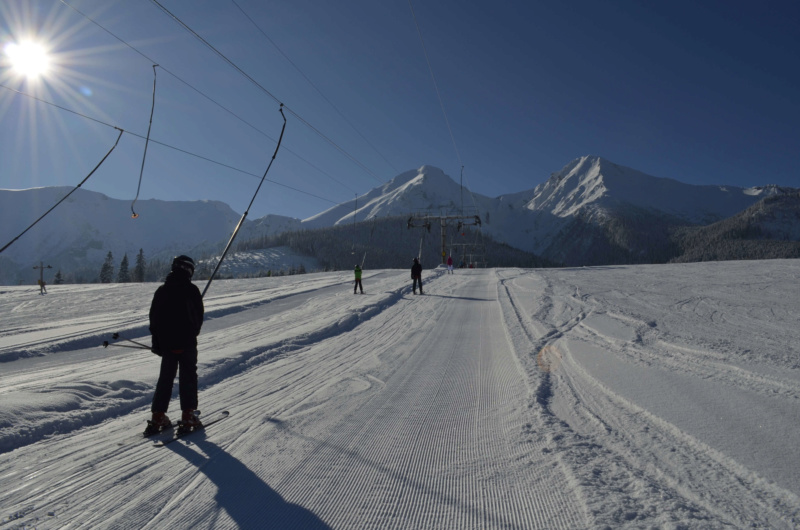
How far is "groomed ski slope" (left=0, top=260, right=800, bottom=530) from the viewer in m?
2.73

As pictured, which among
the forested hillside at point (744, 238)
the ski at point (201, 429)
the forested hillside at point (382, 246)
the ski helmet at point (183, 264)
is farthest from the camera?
the forested hillside at point (744, 238)

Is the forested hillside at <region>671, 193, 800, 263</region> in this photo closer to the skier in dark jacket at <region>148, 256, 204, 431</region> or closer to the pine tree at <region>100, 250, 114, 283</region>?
the pine tree at <region>100, 250, 114, 283</region>

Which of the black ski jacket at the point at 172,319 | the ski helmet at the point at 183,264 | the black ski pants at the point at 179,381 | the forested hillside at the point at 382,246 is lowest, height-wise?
the black ski pants at the point at 179,381

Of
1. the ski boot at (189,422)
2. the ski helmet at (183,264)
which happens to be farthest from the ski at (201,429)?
the ski helmet at (183,264)

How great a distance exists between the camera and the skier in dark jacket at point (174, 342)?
4250mm

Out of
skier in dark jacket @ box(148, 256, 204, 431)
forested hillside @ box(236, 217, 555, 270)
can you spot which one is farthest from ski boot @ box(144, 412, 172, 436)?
forested hillside @ box(236, 217, 555, 270)

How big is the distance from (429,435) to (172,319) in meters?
3.01

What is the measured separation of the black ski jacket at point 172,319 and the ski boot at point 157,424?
689 mm

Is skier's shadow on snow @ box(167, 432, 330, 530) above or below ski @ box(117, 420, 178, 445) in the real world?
above

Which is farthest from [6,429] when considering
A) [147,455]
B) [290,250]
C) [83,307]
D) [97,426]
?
[290,250]

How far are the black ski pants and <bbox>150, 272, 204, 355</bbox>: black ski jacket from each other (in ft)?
0.37

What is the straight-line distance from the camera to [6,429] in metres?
4.04

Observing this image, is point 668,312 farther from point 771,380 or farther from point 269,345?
point 269,345

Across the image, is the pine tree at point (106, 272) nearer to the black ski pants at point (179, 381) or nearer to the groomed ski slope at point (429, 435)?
the groomed ski slope at point (429, 435)
